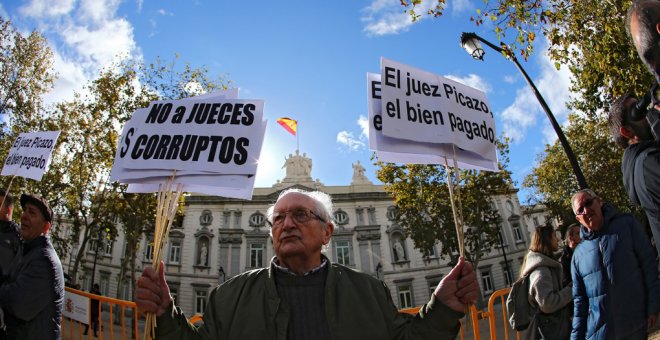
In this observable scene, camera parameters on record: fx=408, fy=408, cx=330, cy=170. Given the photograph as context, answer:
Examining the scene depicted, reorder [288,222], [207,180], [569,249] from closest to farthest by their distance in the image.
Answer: [288,222] < [207,180] < [569,249]

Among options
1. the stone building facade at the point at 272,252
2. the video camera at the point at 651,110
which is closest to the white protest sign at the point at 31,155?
the video camera at the point at 651,110

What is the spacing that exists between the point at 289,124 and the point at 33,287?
9.81 m

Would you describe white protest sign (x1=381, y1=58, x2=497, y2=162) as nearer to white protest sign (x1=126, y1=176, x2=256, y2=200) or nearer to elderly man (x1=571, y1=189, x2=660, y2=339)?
white protest sign (x1=126, y1=176, x2=256, y2=200)

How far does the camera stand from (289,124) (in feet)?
41.8

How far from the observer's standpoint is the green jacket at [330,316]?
205 cm

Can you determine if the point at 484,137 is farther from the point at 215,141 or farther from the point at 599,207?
the point at 215,141

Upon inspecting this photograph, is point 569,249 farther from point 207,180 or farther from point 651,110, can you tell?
point 207,180

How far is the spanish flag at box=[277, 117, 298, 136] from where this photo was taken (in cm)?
1234

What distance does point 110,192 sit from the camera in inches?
813

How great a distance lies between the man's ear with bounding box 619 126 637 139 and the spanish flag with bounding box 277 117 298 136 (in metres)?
10.2

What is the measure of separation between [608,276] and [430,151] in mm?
1629

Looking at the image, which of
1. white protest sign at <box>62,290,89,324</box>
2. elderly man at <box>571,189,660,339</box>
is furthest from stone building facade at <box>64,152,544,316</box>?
elderly man at <box>571,189,660,339</box>

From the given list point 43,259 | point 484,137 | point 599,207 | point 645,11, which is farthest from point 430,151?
point 43,259

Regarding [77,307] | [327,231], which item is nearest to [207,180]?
[327,231]
